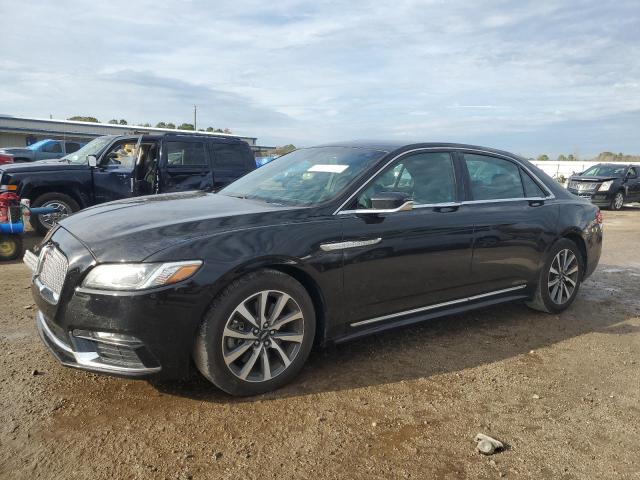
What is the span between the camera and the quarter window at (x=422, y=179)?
3.94 m

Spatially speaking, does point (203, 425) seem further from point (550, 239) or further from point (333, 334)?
Answer: point (550, 239)

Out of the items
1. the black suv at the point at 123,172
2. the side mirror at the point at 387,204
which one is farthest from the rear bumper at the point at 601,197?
the side mirror at the point at 387,204

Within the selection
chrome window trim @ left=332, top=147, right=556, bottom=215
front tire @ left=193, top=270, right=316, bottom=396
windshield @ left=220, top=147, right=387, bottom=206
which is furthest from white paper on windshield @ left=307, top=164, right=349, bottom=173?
front tire @ left=193, top=270, right=316, bottom=396

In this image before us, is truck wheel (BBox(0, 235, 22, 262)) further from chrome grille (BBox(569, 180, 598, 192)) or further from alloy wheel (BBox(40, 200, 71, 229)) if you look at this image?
chrome grille (BBox(569, 180, 598, 192))

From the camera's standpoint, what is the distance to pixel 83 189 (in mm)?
8844

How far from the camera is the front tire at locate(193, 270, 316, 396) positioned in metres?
3.02

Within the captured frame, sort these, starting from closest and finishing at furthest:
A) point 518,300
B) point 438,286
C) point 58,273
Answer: point 58,273
point 438,286
point 518,300

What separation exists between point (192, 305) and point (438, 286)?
2.03m

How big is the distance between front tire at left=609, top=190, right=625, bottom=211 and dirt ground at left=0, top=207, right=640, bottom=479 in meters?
16.6

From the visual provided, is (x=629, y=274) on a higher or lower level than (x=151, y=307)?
lower

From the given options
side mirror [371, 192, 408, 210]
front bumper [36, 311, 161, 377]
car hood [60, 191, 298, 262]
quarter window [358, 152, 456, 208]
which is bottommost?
front bumper [36, 311, 161, 377]

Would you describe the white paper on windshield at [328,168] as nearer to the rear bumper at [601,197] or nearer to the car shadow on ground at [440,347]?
the car shadow on ground at [440,347]

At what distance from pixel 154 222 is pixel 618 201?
19.8 m

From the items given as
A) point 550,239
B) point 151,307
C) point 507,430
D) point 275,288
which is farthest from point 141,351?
point 550,239
